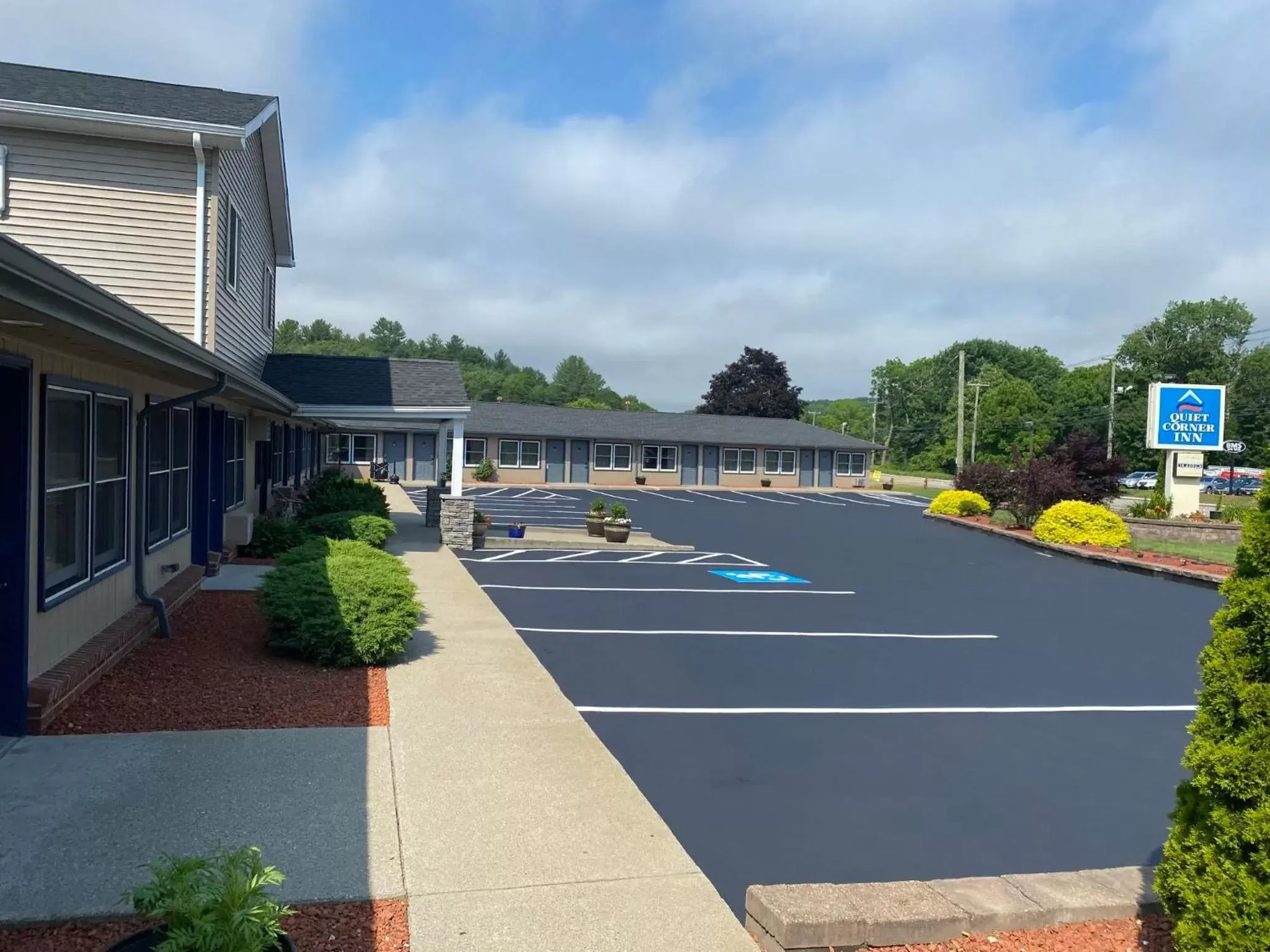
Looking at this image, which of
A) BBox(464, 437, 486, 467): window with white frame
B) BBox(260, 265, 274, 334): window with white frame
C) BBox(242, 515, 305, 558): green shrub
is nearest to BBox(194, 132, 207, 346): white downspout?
BBox(242, 515, 305, 558): green shrub

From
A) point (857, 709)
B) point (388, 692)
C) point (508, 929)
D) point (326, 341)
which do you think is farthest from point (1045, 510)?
point (326, 341)

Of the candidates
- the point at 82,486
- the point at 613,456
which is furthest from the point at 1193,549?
the point at 613,456

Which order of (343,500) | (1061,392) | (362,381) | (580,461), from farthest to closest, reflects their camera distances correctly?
(1061,392) < (580,461) < (362,381) < (343,500)

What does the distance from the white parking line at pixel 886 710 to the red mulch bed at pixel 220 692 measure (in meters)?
1.87

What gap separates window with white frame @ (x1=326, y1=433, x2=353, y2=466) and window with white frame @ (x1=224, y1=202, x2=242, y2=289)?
27385mm

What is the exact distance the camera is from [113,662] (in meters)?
7.54

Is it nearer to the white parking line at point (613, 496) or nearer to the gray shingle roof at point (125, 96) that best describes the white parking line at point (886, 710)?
the gray shingle roof at point (125, 96)

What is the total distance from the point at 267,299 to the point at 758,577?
10.8 metres

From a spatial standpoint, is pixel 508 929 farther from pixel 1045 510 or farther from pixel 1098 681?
pixel 1045 510

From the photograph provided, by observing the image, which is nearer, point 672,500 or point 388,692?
point 388,692

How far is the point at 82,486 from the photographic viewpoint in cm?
730

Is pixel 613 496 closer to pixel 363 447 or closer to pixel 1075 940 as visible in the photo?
pixel 363 447

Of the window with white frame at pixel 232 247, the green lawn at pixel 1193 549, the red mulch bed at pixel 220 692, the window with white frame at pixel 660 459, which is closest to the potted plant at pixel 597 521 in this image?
the window with white frame at pixel 232 247

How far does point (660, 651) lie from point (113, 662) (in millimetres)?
5029
